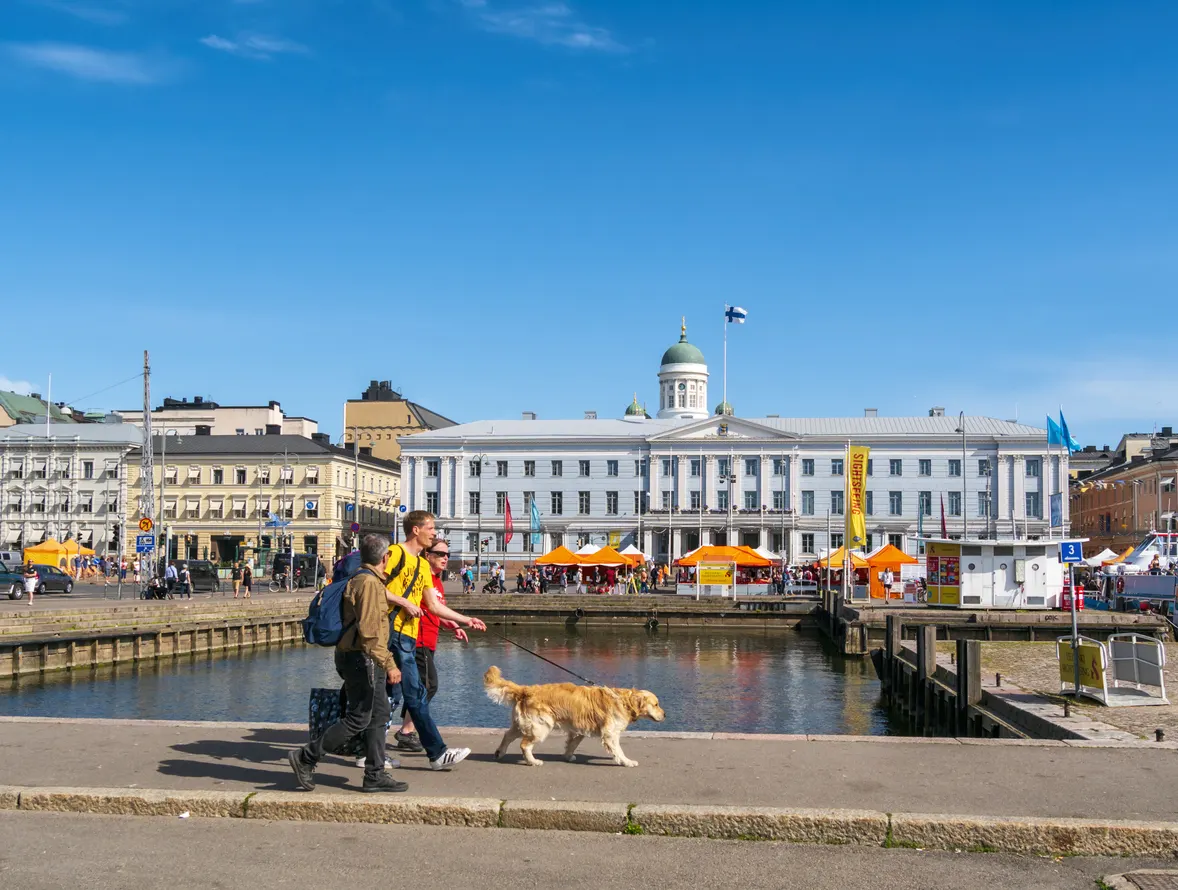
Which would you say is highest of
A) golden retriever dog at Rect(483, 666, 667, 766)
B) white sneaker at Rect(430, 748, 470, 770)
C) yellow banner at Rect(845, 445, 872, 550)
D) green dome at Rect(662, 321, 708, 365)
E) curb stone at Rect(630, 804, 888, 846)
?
green dome at Rect(662, 321, 708, 365)

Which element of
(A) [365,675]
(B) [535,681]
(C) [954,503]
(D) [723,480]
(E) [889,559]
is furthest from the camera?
A: (D) [723,480]

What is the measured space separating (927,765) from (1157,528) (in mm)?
92878

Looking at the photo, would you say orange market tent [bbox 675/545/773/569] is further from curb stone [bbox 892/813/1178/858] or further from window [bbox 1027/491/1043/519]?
curb stone [bbox 892/813/1178/858]

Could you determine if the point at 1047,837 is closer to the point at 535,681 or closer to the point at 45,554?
the point at 535,681

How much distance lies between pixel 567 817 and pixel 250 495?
331 ft

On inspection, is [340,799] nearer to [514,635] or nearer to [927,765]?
[927,765]

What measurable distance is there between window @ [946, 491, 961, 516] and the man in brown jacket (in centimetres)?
9240

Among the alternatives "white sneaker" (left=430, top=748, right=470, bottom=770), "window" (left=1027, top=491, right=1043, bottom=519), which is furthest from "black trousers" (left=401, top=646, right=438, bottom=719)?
"window" (left=1027, top=491, right=1043, bottom=519)

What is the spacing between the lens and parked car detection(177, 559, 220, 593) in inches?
2736

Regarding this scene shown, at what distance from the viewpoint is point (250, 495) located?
106 metres

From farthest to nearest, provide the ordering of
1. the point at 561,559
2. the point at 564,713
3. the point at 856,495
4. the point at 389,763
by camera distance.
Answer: the point at 561,559 → the point at 856,495 → the point at 564,713 → the point at 389,763

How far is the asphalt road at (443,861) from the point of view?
8.17 m

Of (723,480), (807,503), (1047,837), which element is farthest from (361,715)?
(807,503)

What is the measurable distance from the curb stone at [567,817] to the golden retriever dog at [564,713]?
189 centimetres
